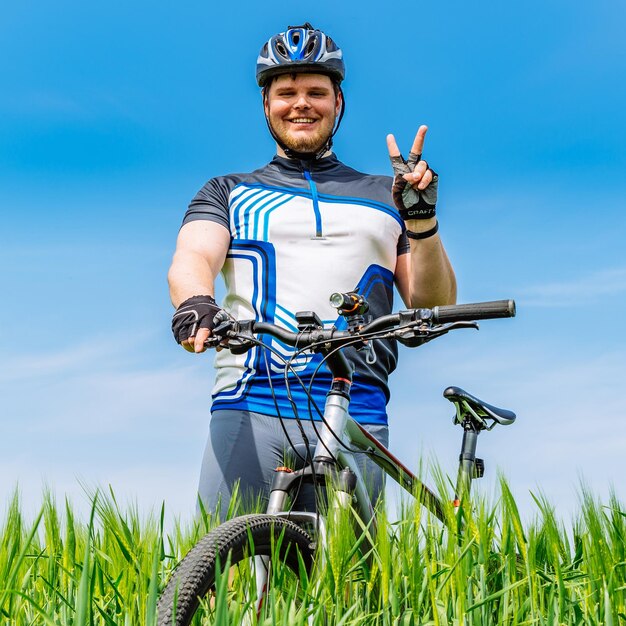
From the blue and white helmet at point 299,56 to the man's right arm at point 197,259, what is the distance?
76 cm

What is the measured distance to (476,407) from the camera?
4.34 meters

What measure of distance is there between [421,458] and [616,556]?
2.44 ft

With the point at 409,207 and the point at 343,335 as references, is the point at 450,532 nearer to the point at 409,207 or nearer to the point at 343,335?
the point at 343,335

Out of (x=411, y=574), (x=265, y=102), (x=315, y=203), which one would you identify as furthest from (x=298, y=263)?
(x=411, y=574)

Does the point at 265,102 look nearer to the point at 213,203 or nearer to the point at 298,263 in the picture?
the point at 213,203

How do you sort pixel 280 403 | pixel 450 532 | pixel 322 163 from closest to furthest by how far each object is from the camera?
pixel 450 532 → pixel 280 403 → pixel 322 163

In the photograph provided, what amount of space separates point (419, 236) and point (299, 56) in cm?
105

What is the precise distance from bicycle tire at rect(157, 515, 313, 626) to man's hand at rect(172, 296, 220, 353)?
564mm

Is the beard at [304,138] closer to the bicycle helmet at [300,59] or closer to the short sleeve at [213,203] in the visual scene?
the bicycle helmet at [300,59]

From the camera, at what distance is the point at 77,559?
3.25 metres

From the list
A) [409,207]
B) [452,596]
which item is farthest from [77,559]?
[409,207]

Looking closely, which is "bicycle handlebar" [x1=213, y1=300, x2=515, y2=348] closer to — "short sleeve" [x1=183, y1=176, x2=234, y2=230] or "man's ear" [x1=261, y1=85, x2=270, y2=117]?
"short sleeve" [x1=183, y1=176, x2=234, y2=230]

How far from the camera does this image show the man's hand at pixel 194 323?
9.07 feet

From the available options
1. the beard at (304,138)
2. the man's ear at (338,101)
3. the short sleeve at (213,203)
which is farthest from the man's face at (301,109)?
the short sleeve at (213,203)
